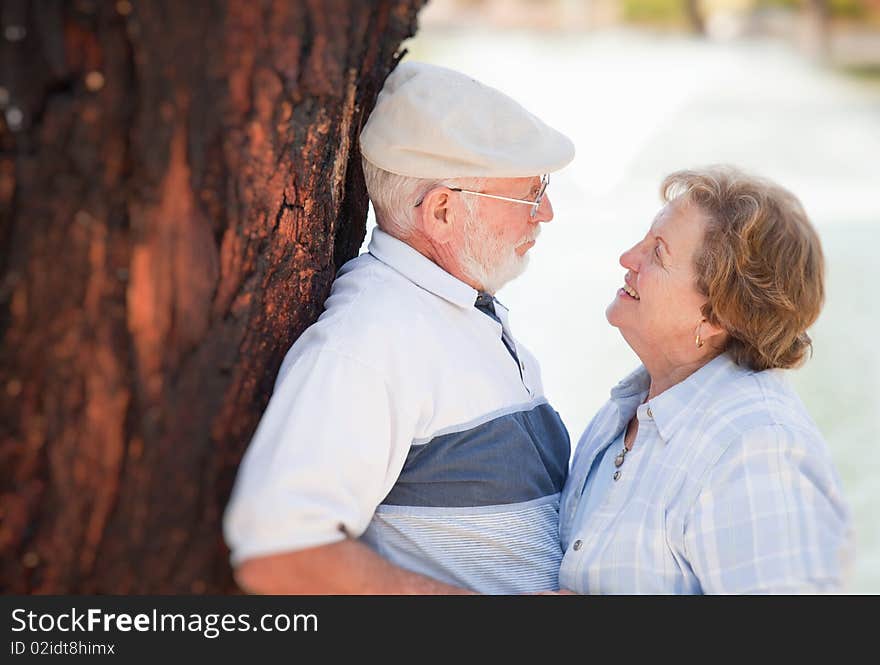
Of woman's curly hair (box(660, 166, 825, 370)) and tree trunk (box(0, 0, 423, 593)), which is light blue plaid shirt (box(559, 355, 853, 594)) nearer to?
woman's curly hair (box(660, 166, 825, 370))

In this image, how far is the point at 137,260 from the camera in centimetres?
149

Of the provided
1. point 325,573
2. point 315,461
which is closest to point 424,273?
point 315,461

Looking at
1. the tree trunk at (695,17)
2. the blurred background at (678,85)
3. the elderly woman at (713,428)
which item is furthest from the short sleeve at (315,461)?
the tree trunk at (695,17)

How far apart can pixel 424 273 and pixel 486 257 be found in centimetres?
18

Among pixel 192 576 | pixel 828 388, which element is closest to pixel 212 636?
pixel 192 576

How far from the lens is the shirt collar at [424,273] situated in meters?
2.19

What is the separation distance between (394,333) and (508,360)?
1.35 feet

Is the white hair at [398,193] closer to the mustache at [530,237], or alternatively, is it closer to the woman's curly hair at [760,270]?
the mustache at [530,237]

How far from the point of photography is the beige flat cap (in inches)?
83.9

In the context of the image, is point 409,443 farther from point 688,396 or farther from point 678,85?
point 678,85

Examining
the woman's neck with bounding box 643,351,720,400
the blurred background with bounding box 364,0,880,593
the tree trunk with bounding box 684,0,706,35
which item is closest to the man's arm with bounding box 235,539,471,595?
the woman's neck with bounding box 643,351,720,400

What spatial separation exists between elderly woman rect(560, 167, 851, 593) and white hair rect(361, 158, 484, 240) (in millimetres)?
509

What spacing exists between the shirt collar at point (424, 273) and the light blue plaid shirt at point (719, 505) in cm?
52

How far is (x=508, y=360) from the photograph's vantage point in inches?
90.2
